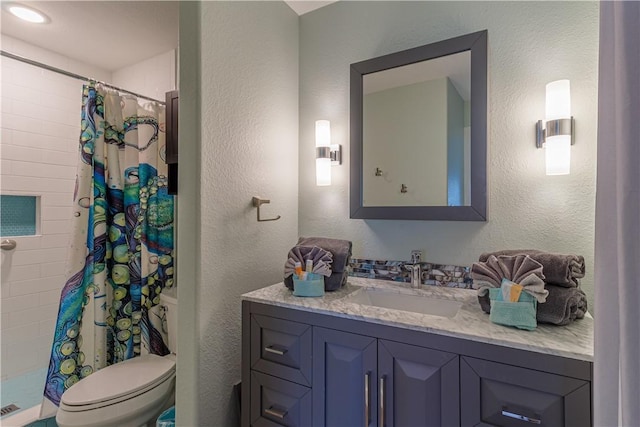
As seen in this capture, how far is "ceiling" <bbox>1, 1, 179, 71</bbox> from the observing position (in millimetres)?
1840

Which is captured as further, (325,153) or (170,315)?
(170,315)

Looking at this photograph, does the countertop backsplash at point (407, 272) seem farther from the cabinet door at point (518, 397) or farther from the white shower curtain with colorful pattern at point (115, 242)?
the white shower curtain with colorful pattern at point (115, 242)

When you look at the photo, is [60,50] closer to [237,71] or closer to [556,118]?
[237,71]

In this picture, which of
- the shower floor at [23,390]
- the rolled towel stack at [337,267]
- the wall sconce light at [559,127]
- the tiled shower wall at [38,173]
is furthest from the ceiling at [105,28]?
the shower floor at [23,390]

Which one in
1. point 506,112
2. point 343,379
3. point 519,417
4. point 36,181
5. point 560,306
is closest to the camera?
point 519,417

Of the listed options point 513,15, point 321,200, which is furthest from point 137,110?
point 513,15

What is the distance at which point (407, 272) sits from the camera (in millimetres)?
1544

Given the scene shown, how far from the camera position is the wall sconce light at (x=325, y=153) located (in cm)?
167

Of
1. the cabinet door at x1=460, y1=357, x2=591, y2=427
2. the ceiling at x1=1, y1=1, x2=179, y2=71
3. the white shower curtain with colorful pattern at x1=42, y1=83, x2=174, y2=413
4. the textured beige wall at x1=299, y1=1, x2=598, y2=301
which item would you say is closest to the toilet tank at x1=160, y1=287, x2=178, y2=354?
the white shower curtain with colorful pattern at x1=42, y1=83, x2=174, y2=413

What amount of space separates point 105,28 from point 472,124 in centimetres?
235

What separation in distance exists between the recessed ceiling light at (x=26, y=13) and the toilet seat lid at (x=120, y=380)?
7.06 ft

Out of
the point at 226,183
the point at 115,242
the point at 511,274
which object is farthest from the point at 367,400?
the point at 115,242

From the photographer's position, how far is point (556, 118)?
116 centimetres

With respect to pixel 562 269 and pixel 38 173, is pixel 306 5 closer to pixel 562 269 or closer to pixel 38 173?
pixel 562 269
